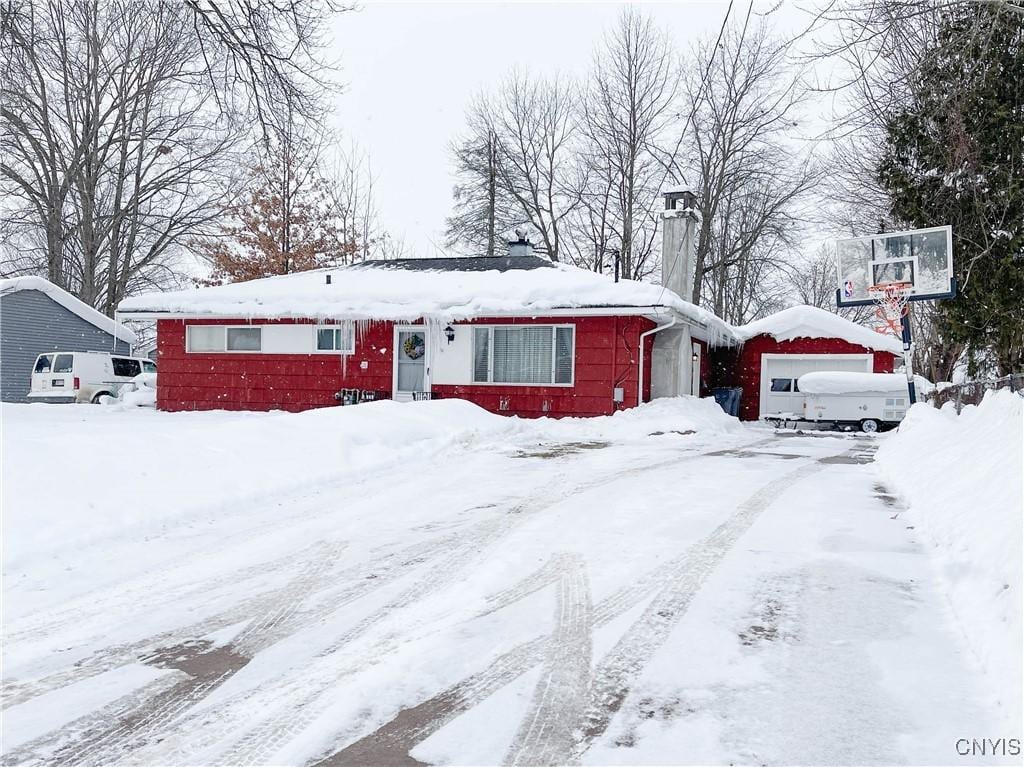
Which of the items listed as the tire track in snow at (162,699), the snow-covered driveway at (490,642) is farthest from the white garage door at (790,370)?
the tire track in snow at (162,699)

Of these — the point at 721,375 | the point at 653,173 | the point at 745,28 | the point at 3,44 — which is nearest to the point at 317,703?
the point at 745,28

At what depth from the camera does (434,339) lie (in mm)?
15102

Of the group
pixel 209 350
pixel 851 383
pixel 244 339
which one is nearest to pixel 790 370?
pixel 851 383

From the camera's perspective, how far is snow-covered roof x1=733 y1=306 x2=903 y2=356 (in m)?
20.1

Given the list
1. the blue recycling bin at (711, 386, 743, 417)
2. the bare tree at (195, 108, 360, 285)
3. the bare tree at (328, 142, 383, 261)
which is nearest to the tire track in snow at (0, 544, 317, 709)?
the blue recycling bin at (711, 386, 743, 417)

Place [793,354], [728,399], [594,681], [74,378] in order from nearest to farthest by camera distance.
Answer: [594,681]
[74,378]
[728,399]
[793,354]

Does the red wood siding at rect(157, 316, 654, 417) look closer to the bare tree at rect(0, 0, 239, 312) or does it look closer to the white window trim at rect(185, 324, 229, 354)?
the white window trim at rect(185, 324, 229, 354)

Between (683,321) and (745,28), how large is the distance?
1117cm

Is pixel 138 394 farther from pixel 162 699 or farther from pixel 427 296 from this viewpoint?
pixel 162 699

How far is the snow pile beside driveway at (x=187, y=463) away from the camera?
15.3ft

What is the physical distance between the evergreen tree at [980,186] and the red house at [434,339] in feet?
14.5

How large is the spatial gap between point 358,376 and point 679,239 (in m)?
8.93

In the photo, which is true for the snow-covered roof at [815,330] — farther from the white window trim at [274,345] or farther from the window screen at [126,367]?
the window screen at [126,367]

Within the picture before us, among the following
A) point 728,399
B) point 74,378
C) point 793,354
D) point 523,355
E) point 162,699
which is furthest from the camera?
point 793,354
